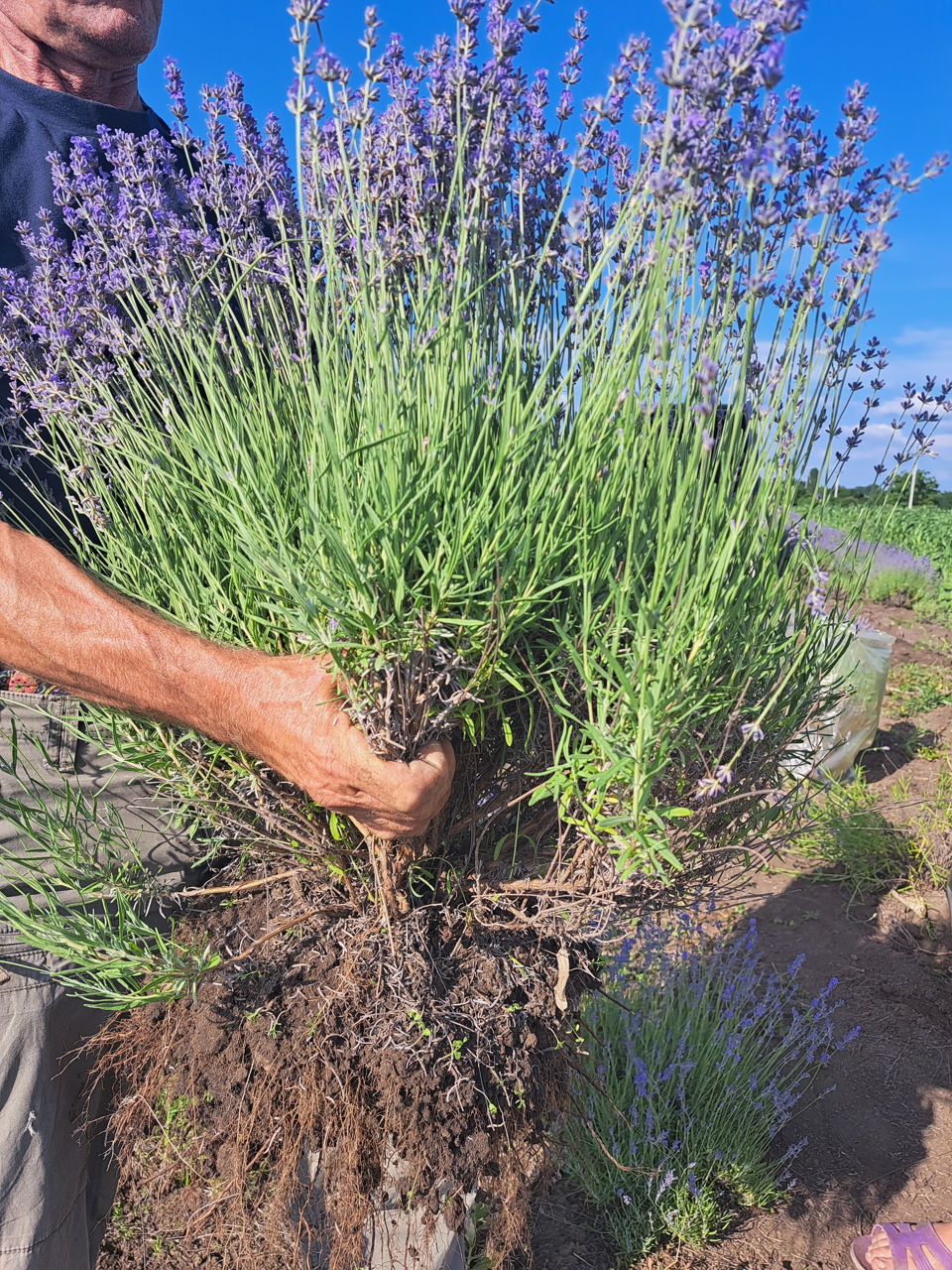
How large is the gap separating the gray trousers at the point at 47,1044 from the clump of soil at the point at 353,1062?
27cm

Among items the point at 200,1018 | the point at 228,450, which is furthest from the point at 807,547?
the point at 200,1018

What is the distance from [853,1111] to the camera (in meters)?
3.53

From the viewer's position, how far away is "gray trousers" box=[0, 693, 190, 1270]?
168 cm

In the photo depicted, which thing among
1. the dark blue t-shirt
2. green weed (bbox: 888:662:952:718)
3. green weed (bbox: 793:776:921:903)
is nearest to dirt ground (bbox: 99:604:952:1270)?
green weed (bbox: 793:776:921:903)

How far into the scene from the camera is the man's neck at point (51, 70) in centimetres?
222

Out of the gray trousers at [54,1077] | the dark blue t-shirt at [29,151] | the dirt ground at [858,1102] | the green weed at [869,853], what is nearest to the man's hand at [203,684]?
the gray trousers at [54,1077]

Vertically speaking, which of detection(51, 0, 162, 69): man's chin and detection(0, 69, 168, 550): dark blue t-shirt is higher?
detection(51, 0, 162, 69): man's chin

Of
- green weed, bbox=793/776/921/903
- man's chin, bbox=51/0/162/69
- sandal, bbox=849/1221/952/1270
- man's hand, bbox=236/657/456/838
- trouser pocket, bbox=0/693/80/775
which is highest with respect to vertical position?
man's chin, bbox=51/0/162/69

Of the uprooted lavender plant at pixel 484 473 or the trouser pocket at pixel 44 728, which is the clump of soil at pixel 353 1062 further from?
the trouser pocket at pixel 44 728

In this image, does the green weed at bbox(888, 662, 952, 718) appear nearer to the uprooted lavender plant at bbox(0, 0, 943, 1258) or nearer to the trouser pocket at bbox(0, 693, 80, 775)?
the uprooted lavender plant at bbox(0, 0, 943, 1258)

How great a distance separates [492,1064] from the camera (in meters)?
1.33

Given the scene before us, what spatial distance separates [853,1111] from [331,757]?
3.40 m

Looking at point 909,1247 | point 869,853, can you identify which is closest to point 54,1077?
point 909,1247

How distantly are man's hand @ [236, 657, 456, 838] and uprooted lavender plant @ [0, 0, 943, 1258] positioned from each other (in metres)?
0.04
